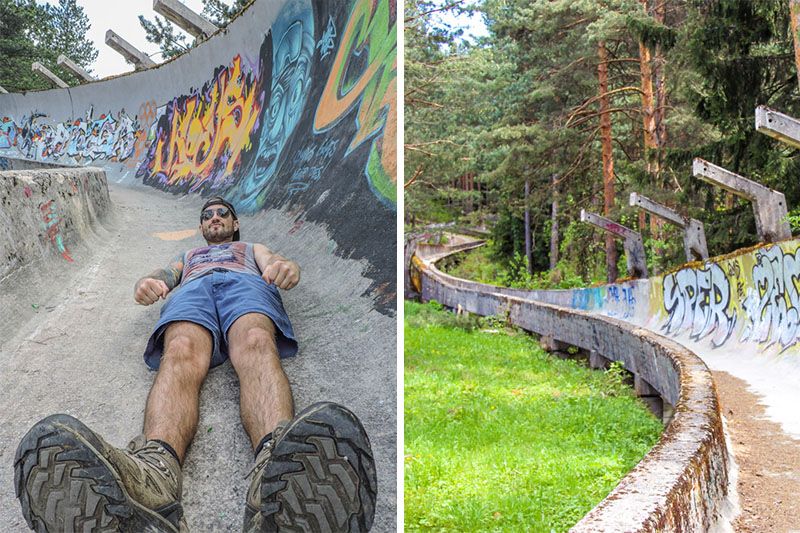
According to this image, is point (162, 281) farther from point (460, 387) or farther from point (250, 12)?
point (250, 12)

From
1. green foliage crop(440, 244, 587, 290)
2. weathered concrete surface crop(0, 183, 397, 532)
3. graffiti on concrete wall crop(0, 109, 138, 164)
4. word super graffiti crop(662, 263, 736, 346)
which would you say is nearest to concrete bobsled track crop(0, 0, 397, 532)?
weathered concrete surface crop(0, 183, 397, 532)

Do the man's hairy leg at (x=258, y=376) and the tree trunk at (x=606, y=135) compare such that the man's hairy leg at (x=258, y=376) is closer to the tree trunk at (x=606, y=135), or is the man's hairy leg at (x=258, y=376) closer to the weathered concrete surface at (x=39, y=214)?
the weathered concrete surface at (x=39, y=214)

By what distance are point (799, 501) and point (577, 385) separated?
A: 5823 millimetres

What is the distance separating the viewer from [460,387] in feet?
28.5

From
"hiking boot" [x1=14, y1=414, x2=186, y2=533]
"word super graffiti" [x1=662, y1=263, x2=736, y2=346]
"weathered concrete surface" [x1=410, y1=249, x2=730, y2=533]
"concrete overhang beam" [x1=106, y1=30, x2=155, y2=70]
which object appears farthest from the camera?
"concrete overhang beam" [x1=106, y1=30, x2=155, y2=70]

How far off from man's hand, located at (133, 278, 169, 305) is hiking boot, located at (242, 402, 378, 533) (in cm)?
164

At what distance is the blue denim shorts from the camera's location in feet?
10.1

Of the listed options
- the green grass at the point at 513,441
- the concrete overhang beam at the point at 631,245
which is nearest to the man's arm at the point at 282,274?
the green grass at the point at 513,441

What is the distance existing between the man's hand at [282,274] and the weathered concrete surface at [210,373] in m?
0.32

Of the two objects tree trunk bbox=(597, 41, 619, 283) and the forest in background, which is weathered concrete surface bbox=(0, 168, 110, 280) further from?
tree trunk bbox=(597, 41, 619, 283)

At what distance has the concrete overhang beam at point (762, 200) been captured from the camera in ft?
26.6

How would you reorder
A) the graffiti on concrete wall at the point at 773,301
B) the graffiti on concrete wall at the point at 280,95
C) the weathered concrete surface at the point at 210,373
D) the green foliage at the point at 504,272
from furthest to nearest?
the green foliage at the point at 504,272
the graffiti on concrete wall at the point at 773,301
the graffiti on concrete wall at the point at 280,95
the weathered concrete surface at the point at 210,373

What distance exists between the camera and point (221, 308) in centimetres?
325

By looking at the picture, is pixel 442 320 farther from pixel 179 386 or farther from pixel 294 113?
pixel 179 386
